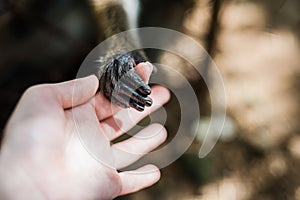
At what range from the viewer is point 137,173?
0.93 metres

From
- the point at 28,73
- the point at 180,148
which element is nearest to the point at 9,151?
the point at 28,73

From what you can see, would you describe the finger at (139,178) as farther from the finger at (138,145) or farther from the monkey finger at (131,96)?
the monkey finger at (131,96)

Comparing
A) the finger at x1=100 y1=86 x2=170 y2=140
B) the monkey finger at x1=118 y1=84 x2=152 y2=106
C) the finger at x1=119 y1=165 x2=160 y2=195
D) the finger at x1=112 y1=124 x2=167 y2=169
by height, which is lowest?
the finger at x1=119 y1=165 x2=160 y2=195

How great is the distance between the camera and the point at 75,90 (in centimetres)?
88

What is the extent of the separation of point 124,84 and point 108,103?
0.05 m

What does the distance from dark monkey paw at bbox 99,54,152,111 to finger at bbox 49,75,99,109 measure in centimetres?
5

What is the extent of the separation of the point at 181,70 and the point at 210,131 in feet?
0.51

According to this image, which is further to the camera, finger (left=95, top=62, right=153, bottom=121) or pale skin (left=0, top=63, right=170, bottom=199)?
finger (left=95, top=62, right=153, bottom=121)

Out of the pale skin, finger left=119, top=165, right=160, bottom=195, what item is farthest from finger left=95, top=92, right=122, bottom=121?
finger left=119, top=165, right=160, bottom=195

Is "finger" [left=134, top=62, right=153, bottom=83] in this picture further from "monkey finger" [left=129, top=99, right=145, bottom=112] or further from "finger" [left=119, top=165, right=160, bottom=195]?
"finger" [left=119, top=165, right=160, bottom=195]

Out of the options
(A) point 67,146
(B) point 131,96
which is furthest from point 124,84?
(A) point 67,146

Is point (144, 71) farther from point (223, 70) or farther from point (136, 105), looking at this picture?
point (223, 70)

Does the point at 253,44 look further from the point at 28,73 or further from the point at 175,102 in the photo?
the point at 28,73

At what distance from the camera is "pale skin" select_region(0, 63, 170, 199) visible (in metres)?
0.79
